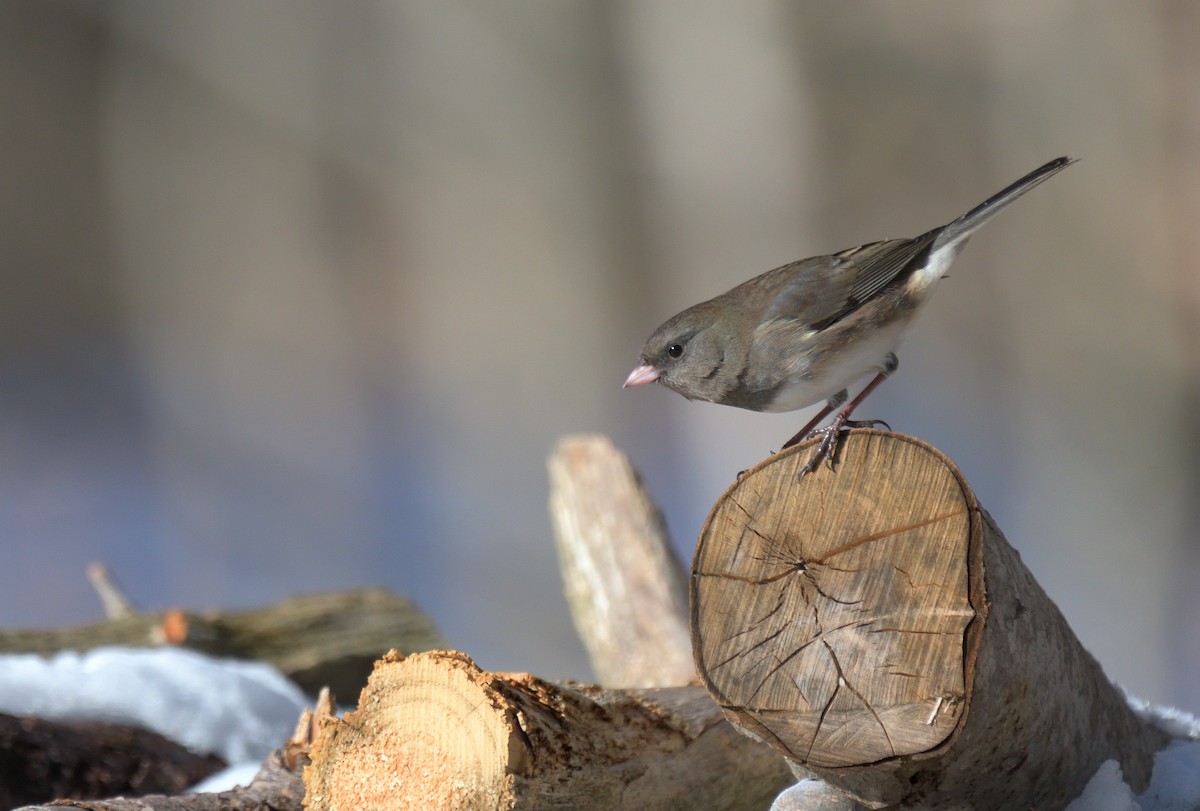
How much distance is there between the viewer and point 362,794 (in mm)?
1181

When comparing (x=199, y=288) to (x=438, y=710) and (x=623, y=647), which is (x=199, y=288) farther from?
(x=438, y=710)

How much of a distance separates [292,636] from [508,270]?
2.10 metres

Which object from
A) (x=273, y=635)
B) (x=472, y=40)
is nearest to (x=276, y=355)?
(x=472, y=40)

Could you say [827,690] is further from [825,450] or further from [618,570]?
[618,570]

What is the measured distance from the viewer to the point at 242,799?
1.38 meters

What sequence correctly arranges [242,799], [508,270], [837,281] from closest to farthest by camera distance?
1. [242,799]
2. [837,281]
3. [508,270]

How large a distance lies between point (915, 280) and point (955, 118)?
8.72ft

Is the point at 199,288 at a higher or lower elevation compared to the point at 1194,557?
higher

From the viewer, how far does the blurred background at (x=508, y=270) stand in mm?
A: 3738

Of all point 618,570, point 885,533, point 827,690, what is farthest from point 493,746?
point 618,570

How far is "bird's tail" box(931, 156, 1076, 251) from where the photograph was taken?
1410 millimetres

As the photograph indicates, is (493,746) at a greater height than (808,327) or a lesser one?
lesser

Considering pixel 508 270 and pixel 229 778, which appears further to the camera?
pixel 508 270

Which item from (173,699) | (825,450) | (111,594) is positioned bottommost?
(825,450)
